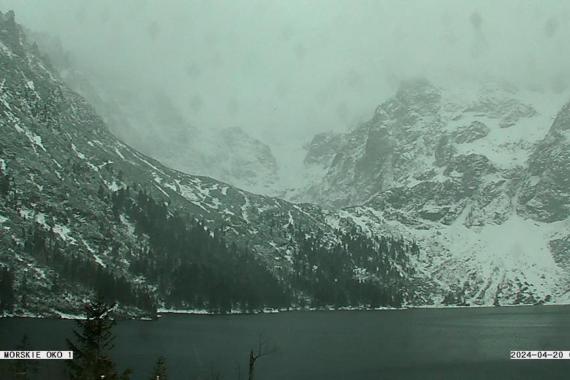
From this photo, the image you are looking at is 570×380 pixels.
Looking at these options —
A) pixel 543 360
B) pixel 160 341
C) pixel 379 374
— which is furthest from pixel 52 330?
pixel 543 360

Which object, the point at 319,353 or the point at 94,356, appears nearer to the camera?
the point at 94,356

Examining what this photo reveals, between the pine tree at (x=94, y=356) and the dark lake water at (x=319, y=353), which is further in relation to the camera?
the dark lake water at (x=319, y=353)

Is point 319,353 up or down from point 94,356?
up

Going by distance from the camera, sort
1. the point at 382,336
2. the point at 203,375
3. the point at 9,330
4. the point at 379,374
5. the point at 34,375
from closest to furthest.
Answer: the point at 34,375
the point at 203,375
the point at 379,374
the point at 9,330
the point at 382,336

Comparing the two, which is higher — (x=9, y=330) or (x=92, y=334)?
(x=9, y=330)

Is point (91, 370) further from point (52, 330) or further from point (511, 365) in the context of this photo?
point (52, 330)

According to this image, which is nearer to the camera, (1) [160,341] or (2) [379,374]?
(2) [379,374]

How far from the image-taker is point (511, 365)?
136 metres

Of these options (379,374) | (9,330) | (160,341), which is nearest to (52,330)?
(9,330)

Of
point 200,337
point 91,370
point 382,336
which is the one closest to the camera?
point 91,370

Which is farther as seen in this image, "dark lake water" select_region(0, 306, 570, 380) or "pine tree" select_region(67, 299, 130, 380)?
"dark lake water" select_region(0, 306, 570, 380)

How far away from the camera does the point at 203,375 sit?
112 m

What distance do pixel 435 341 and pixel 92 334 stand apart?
14421 centimetres

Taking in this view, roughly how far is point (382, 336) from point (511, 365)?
64002mm
